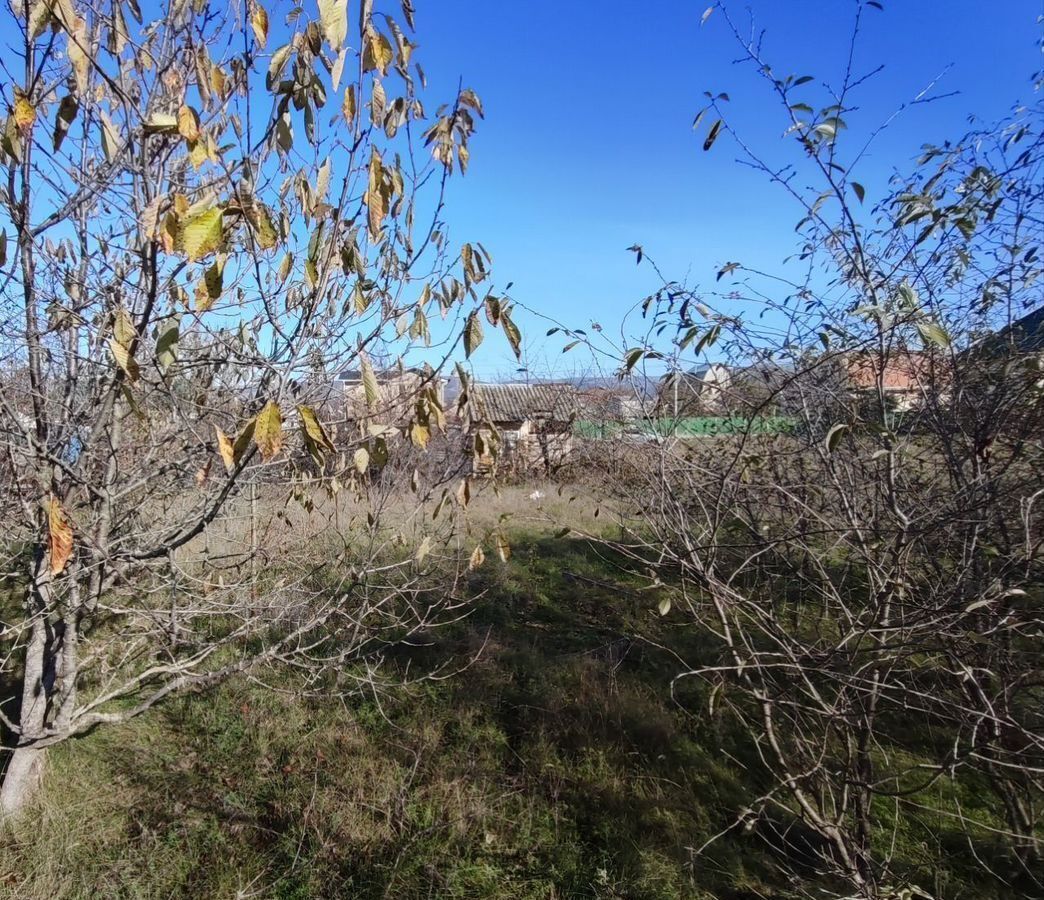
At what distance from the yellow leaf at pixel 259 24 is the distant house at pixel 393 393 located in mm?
1084

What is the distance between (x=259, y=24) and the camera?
6.40ft

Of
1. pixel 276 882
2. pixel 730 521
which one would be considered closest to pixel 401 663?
pixel 276 882

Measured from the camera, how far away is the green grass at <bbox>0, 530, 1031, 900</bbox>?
2.87 m

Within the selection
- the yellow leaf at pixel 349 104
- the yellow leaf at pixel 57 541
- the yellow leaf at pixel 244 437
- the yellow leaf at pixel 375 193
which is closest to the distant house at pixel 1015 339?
the yellow leaf at pixel 375 193

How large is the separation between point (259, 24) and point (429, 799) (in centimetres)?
358

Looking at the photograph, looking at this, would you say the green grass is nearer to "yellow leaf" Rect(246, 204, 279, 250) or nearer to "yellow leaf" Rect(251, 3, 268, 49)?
"yellow leaf" Rect(246, 204, 279, 250)

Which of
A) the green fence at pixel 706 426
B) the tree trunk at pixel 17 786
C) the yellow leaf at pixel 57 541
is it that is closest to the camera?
the yellow leaf at pixel 57 541

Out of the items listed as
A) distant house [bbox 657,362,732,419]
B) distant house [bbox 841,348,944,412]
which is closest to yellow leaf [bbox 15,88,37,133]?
distant house [bbox 657,362,732,419]

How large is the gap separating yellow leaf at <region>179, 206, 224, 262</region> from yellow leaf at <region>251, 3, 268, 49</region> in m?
1.14

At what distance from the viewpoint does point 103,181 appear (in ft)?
7.44

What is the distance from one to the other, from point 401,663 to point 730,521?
2929mm

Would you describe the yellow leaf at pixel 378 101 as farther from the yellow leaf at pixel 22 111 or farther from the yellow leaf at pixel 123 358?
the yellow leaf at pixel 123 358

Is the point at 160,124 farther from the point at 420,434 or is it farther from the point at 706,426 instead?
the point at 706,426

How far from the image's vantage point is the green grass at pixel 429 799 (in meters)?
2.87
